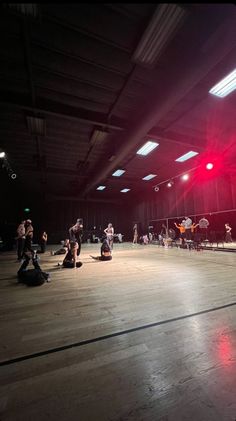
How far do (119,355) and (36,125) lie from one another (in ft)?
16.9

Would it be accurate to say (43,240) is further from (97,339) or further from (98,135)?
(97,339)

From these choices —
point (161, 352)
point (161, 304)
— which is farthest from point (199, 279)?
point (161, 352)

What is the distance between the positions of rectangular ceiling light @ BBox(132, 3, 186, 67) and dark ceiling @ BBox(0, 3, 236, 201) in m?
0.01

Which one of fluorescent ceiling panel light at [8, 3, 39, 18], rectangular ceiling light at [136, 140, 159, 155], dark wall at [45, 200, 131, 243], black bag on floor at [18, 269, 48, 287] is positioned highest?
rectangular ceiling light at [136, 140, 159, 155]

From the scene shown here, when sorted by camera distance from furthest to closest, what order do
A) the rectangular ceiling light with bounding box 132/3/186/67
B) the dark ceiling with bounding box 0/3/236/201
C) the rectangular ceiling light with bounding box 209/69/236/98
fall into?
1. the rectangular ceiling light with bounding box 209/69/236/98
2. the dark ceiling with bounding box 0/3/236/201
3. the rectangular ceiling light with bounding box 132/3/186/67

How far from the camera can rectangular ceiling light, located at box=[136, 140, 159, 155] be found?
20.8 ft

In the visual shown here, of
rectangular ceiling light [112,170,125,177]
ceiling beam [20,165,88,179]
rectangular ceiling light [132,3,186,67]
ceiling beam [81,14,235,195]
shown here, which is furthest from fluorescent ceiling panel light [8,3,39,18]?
rectangular ceiling light [112,170,125,177]

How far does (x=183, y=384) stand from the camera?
1.34 metres

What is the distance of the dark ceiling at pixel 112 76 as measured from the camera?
2486mm

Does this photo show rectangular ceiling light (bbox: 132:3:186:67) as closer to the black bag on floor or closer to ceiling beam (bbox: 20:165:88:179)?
the black bag on floor

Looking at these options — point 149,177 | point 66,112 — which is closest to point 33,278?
point 66,112

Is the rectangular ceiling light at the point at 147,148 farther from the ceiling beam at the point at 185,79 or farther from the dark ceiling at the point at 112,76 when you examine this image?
the ceiling beam at the point at 185,79

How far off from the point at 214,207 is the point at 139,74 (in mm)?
8622

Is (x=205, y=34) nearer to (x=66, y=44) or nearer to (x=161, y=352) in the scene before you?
(x=66, y=44)
